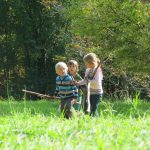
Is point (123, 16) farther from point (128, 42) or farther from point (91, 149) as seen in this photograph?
point (91, 149)

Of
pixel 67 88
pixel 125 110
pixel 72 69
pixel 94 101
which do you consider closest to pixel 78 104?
pixel 94 101

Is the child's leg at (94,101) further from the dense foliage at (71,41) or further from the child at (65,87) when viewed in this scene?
the dense foliage at (71,41)

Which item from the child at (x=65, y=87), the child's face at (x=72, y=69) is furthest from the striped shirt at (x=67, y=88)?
the child's face at (x=72, y=69)

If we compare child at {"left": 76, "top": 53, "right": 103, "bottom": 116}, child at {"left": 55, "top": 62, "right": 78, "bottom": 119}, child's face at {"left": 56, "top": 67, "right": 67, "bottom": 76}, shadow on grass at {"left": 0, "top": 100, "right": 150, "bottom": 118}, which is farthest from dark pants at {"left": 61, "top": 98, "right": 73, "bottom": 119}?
child at {"left": 76, "top": 53, "right": 103, "bottom": 116}

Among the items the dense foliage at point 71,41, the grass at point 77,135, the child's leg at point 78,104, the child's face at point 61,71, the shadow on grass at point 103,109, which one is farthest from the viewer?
the dense foliage at point 71,41

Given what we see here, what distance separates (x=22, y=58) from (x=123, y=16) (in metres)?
15.4

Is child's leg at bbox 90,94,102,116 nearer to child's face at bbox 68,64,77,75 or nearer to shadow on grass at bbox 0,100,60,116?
child's face at bbox 68,64,77,75

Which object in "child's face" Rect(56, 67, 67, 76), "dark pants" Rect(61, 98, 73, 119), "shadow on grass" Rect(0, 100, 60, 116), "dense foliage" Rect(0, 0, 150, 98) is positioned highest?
"dense foliage" Rect(0, 0, 150, 98)

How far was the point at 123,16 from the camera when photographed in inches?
654

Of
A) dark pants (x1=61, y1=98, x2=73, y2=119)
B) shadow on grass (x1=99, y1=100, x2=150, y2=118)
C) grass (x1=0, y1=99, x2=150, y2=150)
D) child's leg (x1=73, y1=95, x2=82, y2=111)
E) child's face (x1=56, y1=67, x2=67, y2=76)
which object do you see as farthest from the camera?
child's leg (x1=73, y1=95, x2=82, y2=111)

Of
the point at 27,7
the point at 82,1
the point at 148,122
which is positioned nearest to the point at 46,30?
the point at 27,7

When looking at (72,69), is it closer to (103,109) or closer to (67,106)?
(67,106)

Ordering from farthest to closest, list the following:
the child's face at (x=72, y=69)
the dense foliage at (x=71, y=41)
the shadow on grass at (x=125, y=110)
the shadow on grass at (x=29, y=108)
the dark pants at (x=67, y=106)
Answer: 1. the dense foliage at (x=71, y=41)
2. the shadow on grass at (x=29, y=108)
3. the child's face at (x=72, y=69)
4. the dark pants at (x=67, y=106)
5. the shadow on grass at (x=125, y=110)

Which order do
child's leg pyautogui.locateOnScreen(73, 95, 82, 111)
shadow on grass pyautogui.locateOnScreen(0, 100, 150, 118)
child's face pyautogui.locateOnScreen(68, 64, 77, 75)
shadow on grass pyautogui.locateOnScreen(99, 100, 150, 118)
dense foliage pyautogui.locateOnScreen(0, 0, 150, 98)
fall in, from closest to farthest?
shadow on grass pyautogui.locateOnScreen(99, 100, 150, 118) → shadow on grass pyautogui.locateOnScreen(0, 100, 150, 118) → child's leg pyautogui.locateOnScreen(73, 95, 82, 111) → child's face pyautogui.locateOnScreen(68, 64, 77, 75) → dense foliage pyautogui.locateOnScreen(0, 0, 150, 98)
